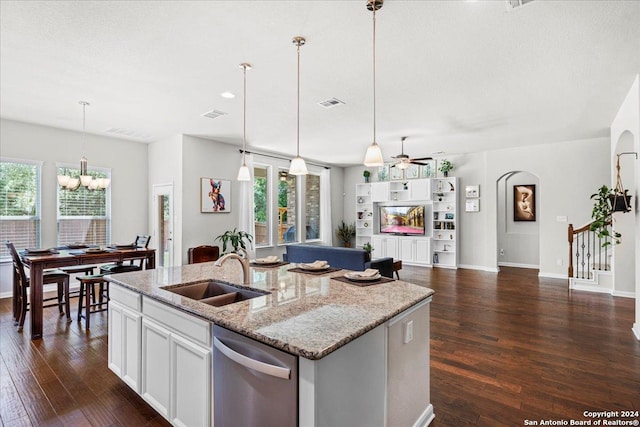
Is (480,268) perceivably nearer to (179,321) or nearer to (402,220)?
(402,220)

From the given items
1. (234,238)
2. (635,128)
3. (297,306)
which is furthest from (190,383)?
(635,128)

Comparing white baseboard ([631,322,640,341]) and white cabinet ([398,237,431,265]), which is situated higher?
white cabinet ([398,237,431,265])

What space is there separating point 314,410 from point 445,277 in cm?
622

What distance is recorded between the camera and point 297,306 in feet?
5.87

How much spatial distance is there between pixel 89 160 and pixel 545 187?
29.5ft

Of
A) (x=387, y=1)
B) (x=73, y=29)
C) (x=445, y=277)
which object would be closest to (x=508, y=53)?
(x=387, y=1)

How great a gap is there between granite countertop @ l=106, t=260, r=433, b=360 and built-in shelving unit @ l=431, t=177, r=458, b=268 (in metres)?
6.12

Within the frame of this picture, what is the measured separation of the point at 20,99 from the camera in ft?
13.8

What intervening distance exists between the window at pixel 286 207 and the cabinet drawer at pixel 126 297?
18.2 ft

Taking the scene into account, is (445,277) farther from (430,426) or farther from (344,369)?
(344,369)

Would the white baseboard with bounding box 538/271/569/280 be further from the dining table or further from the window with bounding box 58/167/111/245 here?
the window with bounding box 58/167/111/245

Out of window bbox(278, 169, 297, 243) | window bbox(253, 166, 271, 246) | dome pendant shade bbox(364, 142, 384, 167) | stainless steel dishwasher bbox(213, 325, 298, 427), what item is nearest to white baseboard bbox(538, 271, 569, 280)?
window bbox(278, 169, 297, 243)

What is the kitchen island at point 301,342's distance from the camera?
52.2 inches

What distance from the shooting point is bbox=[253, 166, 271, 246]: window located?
7.64 metres
